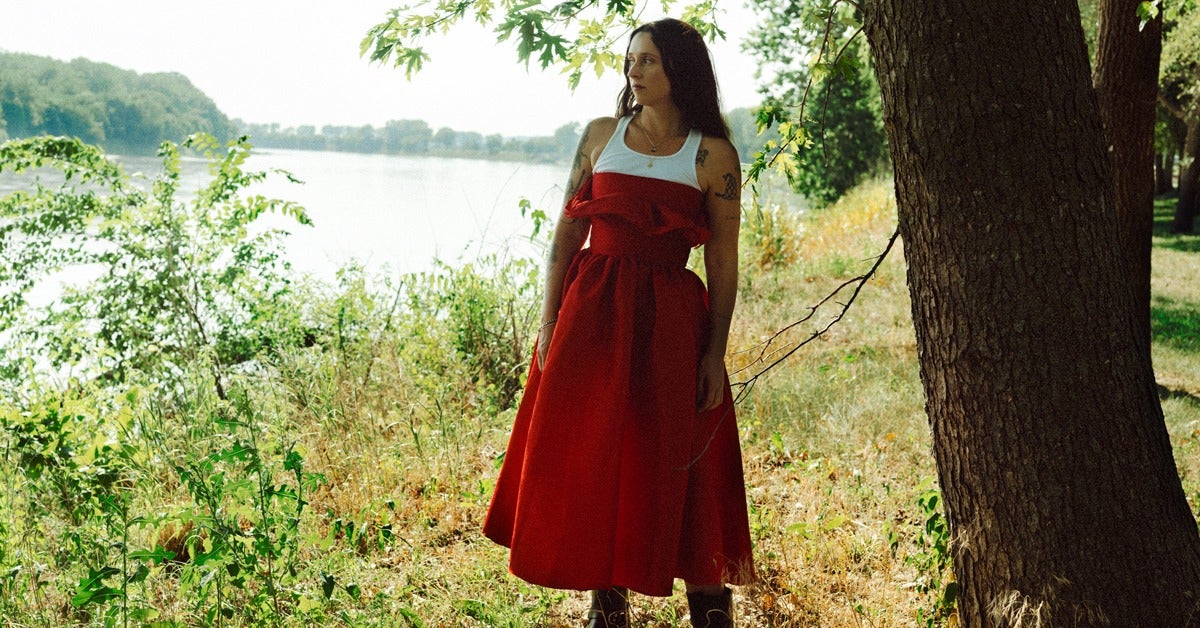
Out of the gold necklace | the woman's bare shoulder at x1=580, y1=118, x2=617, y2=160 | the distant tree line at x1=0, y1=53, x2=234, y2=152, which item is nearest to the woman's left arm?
the gold necklace

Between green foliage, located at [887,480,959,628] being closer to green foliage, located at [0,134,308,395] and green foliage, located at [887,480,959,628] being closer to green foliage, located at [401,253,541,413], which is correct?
green foliage, located at [401,253,541,413]

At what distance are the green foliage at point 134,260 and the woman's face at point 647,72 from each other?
11.9 ft

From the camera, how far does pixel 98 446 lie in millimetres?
3297

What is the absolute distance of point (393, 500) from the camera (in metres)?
3.63

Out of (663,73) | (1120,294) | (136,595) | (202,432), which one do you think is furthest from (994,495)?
(202,432)

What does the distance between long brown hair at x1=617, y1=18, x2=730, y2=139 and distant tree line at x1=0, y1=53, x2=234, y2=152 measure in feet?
25.1

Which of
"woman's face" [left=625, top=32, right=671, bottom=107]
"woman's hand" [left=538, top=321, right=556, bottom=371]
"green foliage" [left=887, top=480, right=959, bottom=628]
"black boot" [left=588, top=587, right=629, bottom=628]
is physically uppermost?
"woman's face" [left=625, top=32, right=671, bottom=107]

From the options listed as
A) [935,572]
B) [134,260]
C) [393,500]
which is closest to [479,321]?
[393,500]

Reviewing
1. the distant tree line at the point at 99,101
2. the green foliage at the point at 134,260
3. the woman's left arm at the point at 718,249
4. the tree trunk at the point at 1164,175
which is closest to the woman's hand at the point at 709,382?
the woman's left arm at the point at 718,249

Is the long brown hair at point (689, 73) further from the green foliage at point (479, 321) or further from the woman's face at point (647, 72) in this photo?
the green foliage at point (479, 321)

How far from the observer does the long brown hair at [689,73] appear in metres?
2.59

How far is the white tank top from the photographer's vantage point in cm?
257

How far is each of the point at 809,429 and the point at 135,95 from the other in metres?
12.6

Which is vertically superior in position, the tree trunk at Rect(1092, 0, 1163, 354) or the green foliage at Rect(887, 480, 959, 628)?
the tree trunk at Rect(1092, 0, 1163, 354)
